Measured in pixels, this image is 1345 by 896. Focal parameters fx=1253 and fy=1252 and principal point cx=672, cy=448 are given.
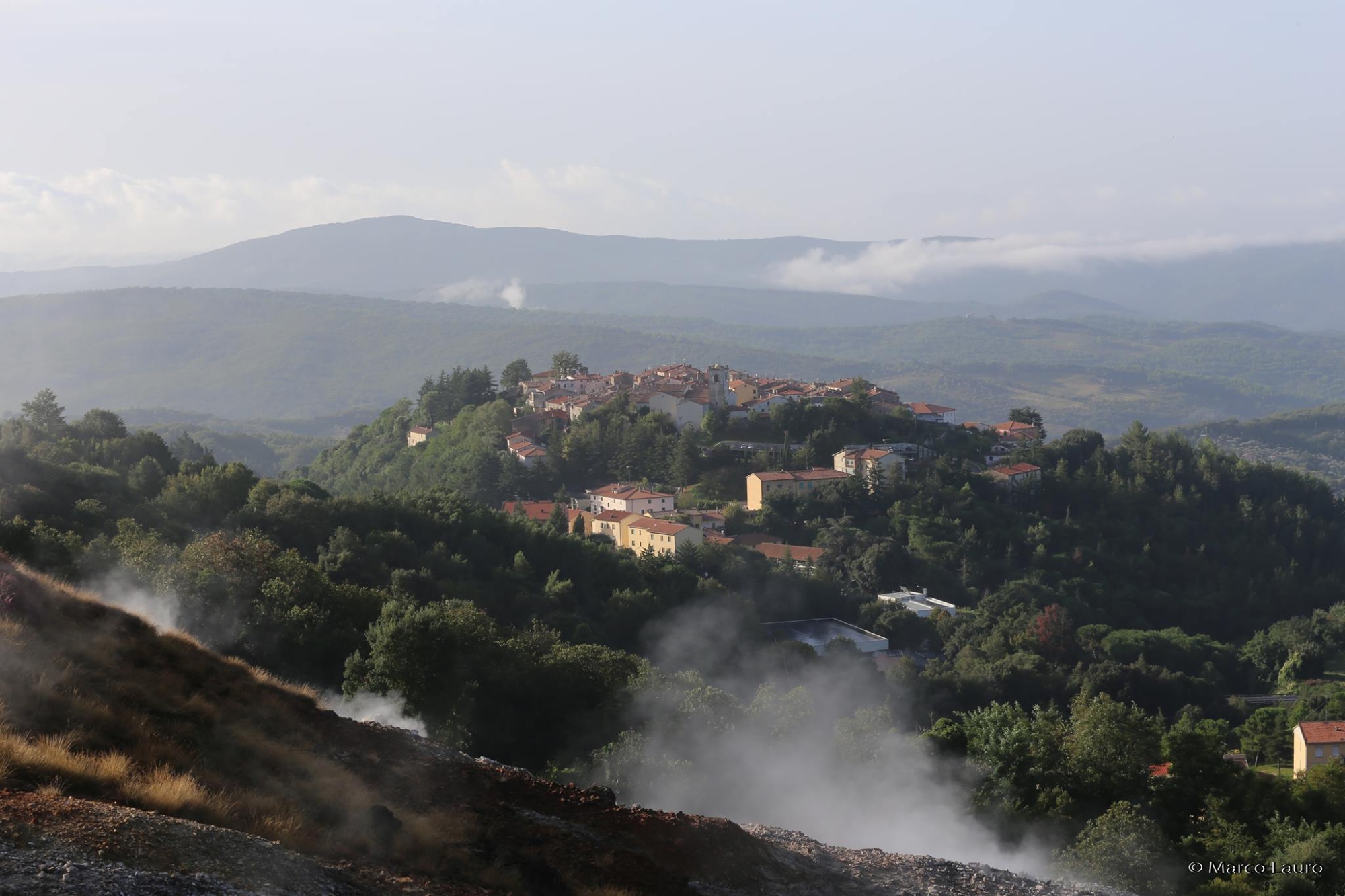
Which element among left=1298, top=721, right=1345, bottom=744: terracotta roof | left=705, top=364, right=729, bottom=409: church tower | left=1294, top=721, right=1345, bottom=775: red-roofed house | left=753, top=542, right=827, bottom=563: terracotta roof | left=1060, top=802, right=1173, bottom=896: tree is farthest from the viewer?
left=705, top=364, right=729, bottom=409: church tower

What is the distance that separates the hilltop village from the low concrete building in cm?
361

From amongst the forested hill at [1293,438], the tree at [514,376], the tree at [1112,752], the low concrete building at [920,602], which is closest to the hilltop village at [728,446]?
the tree at [514,376]

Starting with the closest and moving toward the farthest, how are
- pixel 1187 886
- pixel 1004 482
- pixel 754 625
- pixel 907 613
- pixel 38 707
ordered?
pixel 38 707 < pixel 1187 886 < pixel 754 625 < pixel 907 613 < pixel 1004 482

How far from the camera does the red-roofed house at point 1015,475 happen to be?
61.4 m

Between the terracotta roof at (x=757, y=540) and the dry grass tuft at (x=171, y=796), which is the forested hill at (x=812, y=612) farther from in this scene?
the dry grass tuft at (x=171, y=796)

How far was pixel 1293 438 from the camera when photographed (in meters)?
154

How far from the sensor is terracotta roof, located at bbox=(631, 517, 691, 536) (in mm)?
50094

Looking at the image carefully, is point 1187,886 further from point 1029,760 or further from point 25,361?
point 25,361

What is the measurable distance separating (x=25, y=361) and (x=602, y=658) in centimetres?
19735

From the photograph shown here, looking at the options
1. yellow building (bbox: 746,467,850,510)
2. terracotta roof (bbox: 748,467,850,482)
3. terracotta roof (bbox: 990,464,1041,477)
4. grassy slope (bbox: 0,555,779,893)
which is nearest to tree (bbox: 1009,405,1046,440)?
terracotta roof (bbox: 990,464,1041,477)

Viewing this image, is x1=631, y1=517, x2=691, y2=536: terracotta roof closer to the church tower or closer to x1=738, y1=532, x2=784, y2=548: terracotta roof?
x1=738, y1=532, x2=784, y2=548: terracotta roof

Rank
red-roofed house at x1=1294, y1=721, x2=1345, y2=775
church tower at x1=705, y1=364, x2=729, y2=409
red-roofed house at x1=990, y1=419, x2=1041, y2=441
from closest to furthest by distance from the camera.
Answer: red-roofed house at x1=1294, y1=721, x2=1345, y2=775 < church tower at x1=705, y1=364, x2=729, y2=409 < red-roofed house at x1=990, y1=419, x2=1041, y2=441

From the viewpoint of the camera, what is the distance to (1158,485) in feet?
211

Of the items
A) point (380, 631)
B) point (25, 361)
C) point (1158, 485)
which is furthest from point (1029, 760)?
point (25, 361)
